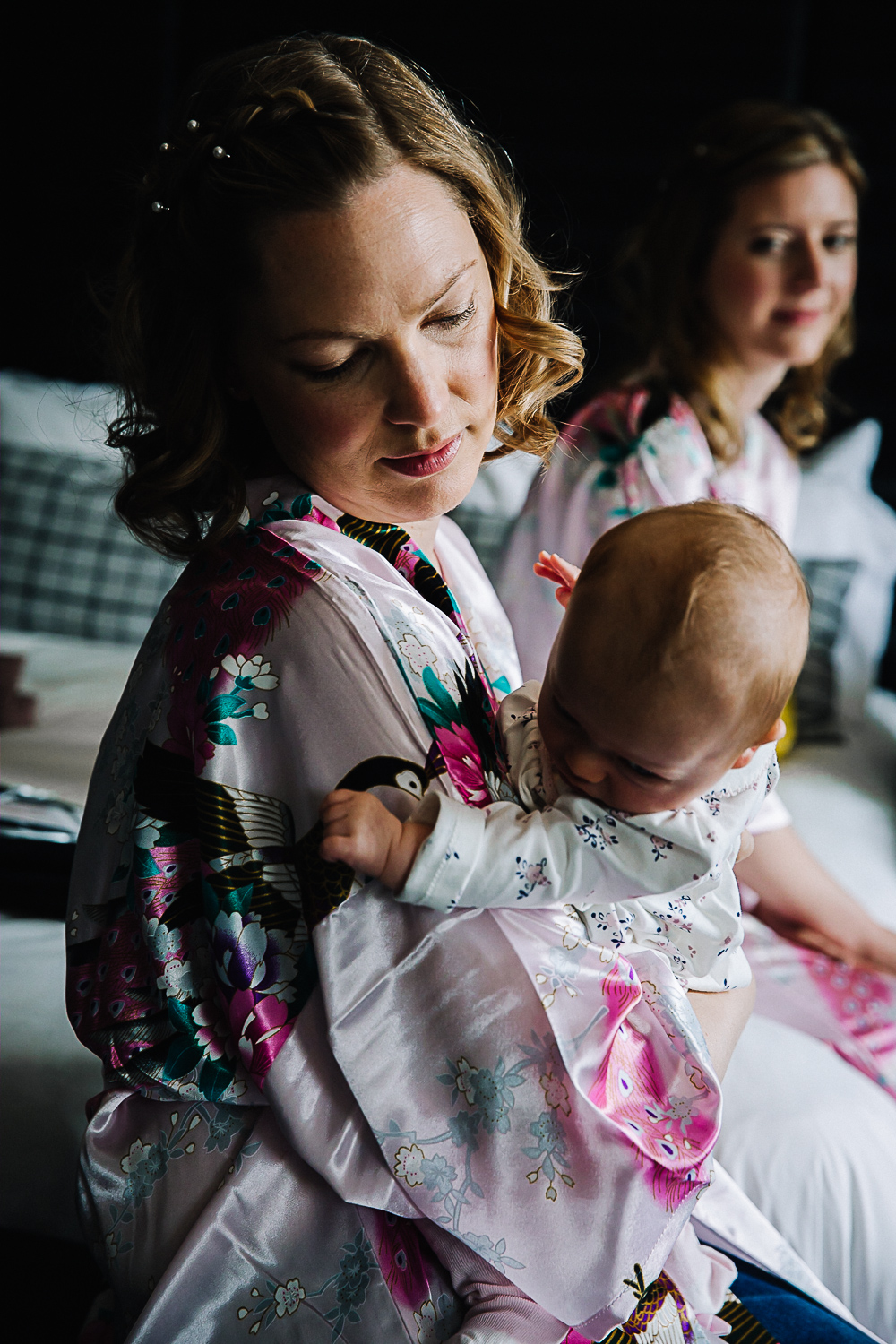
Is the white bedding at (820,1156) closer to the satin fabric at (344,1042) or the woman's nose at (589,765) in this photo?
the satin fabric at (344,1042)

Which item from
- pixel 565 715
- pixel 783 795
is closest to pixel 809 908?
pixel 783 795

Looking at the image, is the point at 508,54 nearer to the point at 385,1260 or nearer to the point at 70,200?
the point at 70,200

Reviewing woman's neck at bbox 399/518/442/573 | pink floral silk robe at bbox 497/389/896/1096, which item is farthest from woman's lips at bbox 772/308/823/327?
woman's neck at bbox 399/518/442/573

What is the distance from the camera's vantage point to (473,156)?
92cm

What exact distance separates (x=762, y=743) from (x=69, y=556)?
2055 mm

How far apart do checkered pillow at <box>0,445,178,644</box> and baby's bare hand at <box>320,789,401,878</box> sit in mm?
1907

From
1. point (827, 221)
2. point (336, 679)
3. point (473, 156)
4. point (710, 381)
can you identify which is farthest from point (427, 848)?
point (827, 221)

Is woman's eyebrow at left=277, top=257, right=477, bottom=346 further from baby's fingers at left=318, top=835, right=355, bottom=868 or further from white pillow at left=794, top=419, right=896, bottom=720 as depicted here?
white pillow at left=794, top=419, right=896, bottom=720

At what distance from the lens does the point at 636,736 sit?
2.56 ft

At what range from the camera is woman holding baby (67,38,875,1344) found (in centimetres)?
77

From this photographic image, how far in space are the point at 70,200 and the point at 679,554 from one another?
104 inches

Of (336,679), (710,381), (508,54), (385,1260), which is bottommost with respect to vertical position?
(385,1260)

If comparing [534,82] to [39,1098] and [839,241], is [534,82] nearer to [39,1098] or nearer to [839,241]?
[839,241]

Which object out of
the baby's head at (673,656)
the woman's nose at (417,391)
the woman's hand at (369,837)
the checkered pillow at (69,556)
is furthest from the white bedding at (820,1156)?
the checkered pillow at (69,556)
